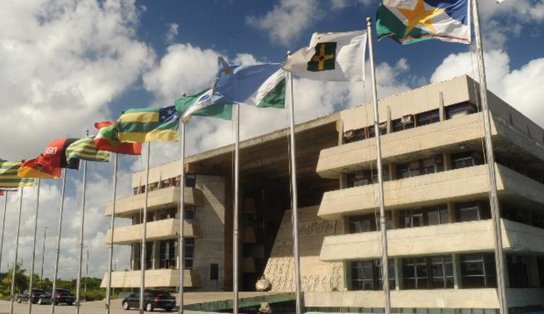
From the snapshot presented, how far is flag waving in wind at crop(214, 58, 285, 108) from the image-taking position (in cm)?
2764

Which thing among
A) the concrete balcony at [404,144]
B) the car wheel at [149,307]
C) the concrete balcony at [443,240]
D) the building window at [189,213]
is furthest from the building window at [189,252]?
the concrete balcony at [443,240]

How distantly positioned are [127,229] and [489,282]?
42.8 meters

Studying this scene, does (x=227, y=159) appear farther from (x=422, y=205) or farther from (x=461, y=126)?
(x=461, y=126)

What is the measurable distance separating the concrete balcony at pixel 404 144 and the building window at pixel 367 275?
7304mm

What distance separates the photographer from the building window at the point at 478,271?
123 feet

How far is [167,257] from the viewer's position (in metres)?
63.6

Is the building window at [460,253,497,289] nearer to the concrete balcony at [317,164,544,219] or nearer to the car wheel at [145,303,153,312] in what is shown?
the concrete balcony at [317,164,544,219]

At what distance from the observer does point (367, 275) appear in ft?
147

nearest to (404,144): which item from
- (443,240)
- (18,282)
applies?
(443,240)

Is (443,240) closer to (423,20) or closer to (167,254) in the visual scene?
(423,20)

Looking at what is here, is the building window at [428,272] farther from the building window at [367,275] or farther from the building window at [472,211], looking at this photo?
the building window at [472,211]

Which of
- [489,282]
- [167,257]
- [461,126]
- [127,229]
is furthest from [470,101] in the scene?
[127,229]

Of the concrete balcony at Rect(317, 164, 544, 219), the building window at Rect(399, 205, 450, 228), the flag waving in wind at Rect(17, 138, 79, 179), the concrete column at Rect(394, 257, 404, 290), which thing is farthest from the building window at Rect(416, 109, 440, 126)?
the flag waving in wind at Rect(17, 138, 79, 179)

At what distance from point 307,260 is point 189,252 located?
13760mm
